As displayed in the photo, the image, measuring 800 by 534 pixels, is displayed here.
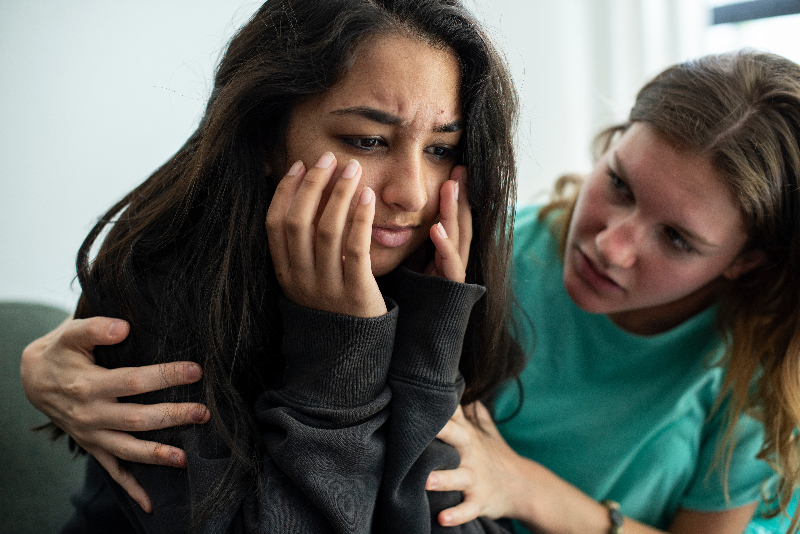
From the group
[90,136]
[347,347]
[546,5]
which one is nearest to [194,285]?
[347,347]

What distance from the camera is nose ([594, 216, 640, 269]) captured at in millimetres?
984

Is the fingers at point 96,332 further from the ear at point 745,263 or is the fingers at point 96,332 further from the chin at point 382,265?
the ear at point 745,263

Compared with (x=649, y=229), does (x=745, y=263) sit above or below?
below

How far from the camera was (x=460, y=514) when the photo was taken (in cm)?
86

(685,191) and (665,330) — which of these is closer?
(685,191)

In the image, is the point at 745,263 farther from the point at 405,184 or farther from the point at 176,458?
the point at 176,458

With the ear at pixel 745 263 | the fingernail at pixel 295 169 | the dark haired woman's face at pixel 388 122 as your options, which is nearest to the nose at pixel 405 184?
the dark haired woman's face at pixel 388 122

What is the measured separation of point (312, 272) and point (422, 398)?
0.22 m

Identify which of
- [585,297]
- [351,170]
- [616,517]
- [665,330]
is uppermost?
[351,170]

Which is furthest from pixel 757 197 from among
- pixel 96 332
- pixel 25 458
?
pixel 25 458

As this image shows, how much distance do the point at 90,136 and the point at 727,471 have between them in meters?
1.40

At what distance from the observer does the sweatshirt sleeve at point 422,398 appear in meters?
0.79

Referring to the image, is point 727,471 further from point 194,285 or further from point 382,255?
point 194,285

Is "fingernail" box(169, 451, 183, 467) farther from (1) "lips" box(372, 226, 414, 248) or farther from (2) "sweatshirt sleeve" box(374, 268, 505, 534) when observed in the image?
(1) "lips" box(372, 226, 414, 248)
